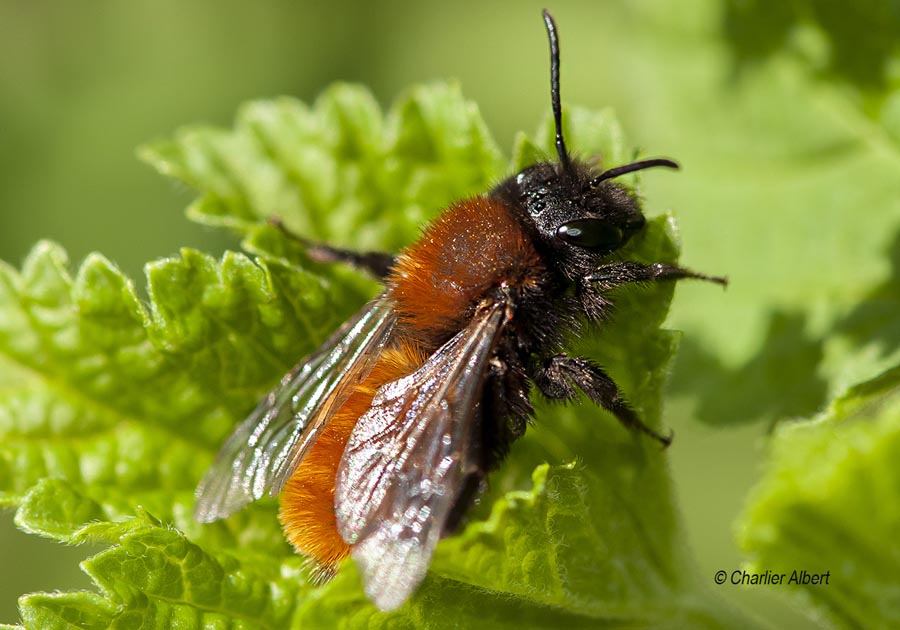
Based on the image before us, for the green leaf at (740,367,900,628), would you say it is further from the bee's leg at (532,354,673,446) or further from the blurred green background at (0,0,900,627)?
the bee's leg at (532,354,673,446)

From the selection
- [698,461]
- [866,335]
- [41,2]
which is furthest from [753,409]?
[41,2]

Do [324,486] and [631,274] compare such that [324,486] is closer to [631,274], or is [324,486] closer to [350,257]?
[350,257]

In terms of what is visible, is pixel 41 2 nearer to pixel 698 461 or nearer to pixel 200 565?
pixel 698 461

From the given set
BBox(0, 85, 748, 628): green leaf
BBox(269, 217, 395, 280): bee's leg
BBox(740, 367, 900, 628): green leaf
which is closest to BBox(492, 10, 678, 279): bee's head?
BBox(0, 85, 748, 628): green leaf

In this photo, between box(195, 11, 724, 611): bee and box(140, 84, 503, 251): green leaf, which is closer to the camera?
box(195, 11, 724, 611): bee

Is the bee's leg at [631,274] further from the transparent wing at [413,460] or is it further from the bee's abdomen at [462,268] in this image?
the transparent wing at [413,460]

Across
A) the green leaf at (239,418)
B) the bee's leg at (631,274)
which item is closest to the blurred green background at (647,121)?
the green leaf at (239,418)
